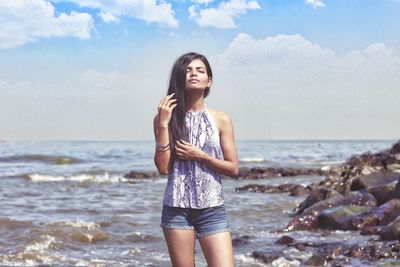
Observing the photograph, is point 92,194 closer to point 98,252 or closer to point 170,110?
point 98,252

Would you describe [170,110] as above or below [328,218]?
above

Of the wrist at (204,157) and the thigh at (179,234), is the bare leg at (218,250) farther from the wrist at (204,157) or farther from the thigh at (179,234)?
the wrist at (204,157)

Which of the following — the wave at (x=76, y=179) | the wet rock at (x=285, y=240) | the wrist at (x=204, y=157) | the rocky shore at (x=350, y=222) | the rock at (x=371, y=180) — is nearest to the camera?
the wrist at (x=204, y=157)

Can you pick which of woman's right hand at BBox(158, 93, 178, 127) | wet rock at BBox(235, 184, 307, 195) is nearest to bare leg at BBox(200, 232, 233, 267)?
woman's right hand at BBox(158, 93, 178, 127)

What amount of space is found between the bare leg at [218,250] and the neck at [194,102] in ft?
3.08

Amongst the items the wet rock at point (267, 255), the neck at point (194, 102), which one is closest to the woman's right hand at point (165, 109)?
the neck at point (194, 102)

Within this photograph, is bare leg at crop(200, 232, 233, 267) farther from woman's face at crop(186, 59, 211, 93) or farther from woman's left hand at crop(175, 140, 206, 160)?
woman's face at crop(186, 59, 211, 93)

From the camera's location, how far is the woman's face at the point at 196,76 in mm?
4430

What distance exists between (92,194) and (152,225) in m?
9.65

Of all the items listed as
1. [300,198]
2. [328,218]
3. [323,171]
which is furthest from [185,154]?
[323,171]

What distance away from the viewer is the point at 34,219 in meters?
15.0

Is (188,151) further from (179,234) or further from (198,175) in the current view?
(179,234)

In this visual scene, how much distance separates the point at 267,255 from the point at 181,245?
5638 millimetres

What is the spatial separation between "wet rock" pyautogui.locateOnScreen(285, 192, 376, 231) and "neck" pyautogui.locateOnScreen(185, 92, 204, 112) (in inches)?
348
